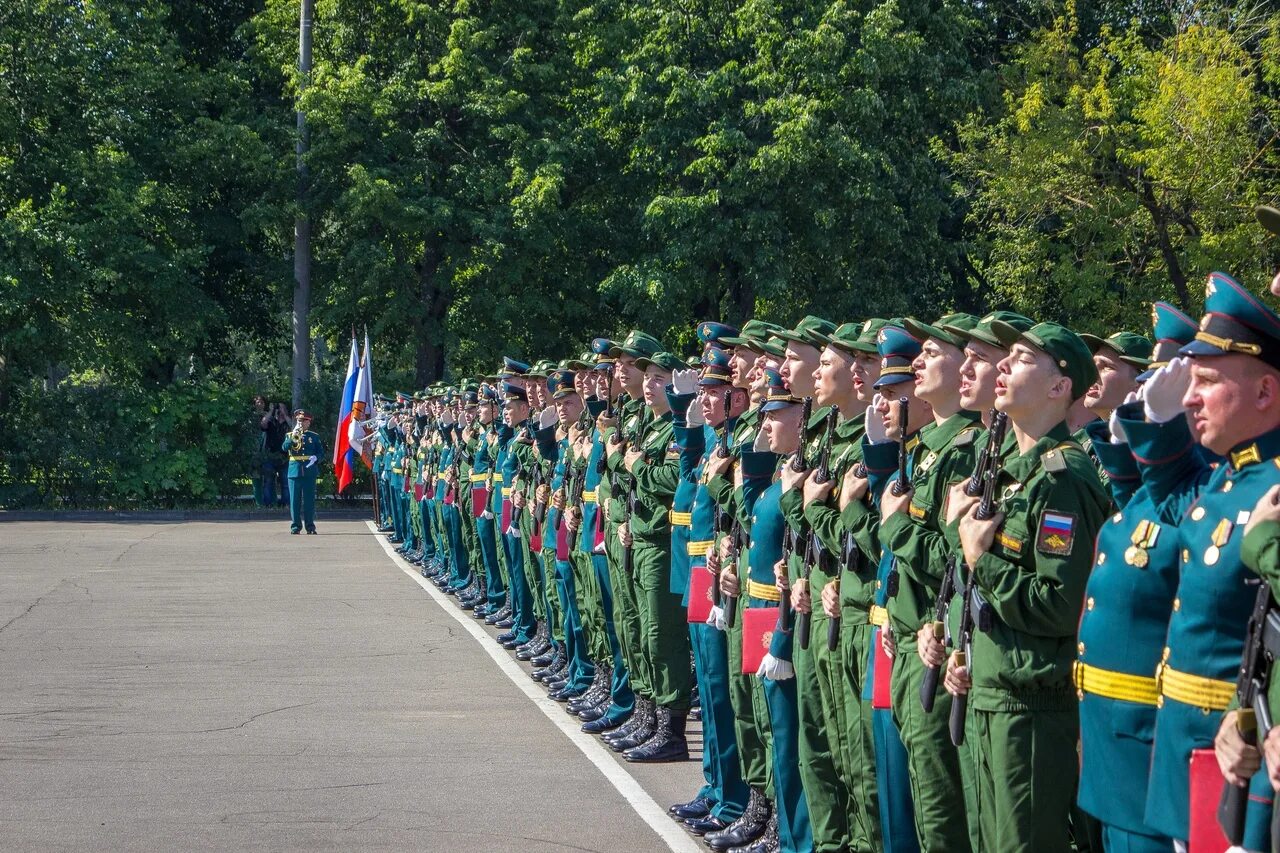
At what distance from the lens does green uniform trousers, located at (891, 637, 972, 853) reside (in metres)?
5.68

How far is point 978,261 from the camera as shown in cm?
4256

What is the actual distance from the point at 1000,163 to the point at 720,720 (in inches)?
1211

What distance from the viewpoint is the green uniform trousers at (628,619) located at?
1029 cm

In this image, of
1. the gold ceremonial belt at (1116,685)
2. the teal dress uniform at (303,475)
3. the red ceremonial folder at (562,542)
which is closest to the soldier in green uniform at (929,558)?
the gold ceremonial belt at (1116,685)

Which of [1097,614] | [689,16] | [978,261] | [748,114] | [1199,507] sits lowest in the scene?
[1097,614]

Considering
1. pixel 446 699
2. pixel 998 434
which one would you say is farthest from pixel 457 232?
pixel 998 434

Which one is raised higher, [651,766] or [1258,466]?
[1258,466]

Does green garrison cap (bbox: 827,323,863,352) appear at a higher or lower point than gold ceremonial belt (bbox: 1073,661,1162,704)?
higher

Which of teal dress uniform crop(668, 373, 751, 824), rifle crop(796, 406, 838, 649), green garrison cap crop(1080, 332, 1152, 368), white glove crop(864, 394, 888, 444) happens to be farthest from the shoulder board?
teal dress uniform crop(668, 373, 751, 824)

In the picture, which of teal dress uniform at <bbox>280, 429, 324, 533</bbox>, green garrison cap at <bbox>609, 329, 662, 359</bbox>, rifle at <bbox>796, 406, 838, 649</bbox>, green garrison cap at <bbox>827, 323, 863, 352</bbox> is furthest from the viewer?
teal dress uniform at <bbox>280, 429, 324, 533</bbox>

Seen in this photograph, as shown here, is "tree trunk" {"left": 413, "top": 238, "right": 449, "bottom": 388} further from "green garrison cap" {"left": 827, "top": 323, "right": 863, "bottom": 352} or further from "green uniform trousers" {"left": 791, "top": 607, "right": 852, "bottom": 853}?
"green uniform trousers" {"left": 791, "top": 607, "right": 852, "bottom": 853}

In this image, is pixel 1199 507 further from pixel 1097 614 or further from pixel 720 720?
pixel 720 720

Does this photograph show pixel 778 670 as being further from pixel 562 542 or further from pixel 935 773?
pixel 562 542

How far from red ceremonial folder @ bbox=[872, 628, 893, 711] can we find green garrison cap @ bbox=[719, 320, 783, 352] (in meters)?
2.62
